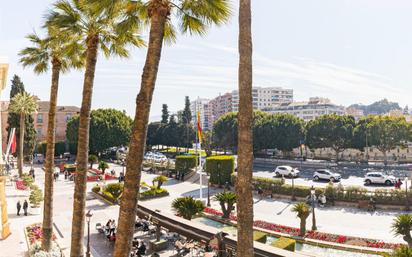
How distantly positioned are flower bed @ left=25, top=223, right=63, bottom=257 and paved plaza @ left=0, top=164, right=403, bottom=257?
1.39 ft

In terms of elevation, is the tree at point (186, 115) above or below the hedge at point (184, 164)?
above

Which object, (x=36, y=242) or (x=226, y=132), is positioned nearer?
(x=36, y=242)

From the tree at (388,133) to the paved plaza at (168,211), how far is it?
3974 cm

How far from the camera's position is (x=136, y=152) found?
677 cm

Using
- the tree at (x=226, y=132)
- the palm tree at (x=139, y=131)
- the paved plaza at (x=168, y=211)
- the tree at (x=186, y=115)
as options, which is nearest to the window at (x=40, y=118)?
the tree at (x=186, y=115)

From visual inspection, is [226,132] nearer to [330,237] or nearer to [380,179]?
[380,179]

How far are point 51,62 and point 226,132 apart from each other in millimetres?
64340

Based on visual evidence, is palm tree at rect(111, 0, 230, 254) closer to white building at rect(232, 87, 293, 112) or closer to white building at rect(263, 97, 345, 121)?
white building at rect(263, 97, 345, 121)

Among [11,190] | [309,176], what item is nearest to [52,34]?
[11,190]

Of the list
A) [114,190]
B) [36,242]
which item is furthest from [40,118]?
[36,242]

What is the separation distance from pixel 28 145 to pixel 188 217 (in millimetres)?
52293

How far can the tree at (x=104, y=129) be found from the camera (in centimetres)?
6912

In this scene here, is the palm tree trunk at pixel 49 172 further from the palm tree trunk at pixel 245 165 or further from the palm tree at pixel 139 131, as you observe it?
the palm tree trunk at pixel 245 165

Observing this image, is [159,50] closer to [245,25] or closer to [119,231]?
[245,25]
